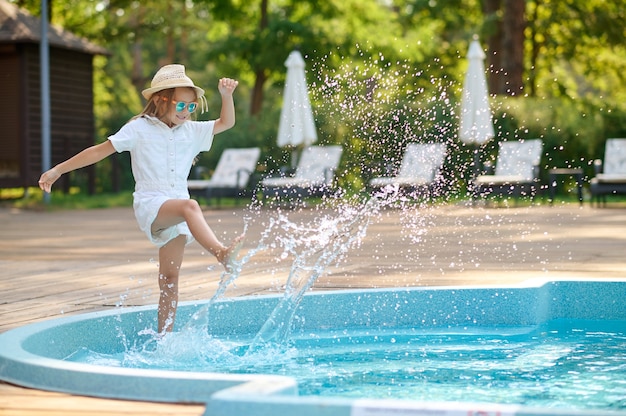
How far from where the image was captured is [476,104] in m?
18.3

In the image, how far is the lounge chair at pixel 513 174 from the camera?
1673 cm

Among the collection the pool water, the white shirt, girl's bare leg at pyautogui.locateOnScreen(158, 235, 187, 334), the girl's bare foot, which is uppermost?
the white shirt

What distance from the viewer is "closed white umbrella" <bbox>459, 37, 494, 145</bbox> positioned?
18219 mm

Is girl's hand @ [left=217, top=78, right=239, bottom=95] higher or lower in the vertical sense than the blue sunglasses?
higher

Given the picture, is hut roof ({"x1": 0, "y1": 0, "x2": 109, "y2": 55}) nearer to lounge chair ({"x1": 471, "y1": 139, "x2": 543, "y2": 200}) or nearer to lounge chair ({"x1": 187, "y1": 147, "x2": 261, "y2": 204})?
lounge chair ({"x1": 187, "y1": 147, "x2": 261, "y2": 204})

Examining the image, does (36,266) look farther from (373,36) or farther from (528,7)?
(528,7)

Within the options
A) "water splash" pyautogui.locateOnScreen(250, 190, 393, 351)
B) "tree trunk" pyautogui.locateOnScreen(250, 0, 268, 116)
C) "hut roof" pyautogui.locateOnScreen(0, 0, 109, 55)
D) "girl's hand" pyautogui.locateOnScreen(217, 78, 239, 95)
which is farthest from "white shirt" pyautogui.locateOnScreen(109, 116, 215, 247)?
"tree trunk" pyautogui.locateOnScreen(250, 0, 268, 116)

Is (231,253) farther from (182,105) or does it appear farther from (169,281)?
(182,105)

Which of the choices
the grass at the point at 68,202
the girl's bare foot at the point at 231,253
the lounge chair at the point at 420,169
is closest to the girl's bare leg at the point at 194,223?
the girl's bare foot at the point at 231,253

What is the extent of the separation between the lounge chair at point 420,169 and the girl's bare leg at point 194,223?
11780 mm

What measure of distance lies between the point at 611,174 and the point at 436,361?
41.8 feet

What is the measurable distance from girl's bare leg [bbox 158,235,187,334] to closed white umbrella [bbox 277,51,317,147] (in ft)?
44.9

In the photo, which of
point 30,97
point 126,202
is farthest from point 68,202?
point 30,97

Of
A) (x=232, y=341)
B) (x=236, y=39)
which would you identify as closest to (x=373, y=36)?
(x=236, y=39)
